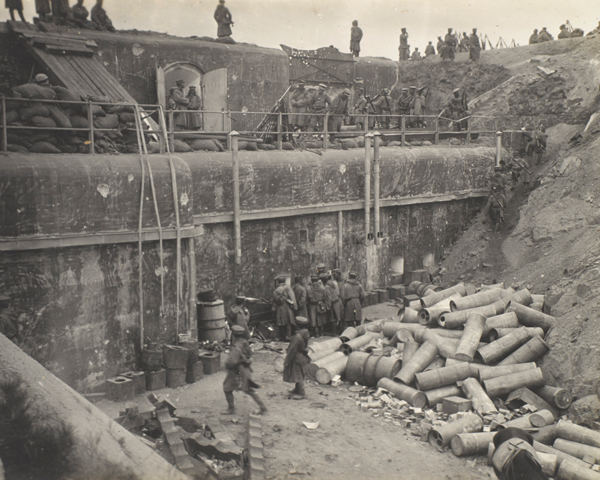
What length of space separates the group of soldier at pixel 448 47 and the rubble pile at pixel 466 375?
1944 centimetres

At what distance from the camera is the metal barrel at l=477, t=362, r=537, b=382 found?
34.3 ft

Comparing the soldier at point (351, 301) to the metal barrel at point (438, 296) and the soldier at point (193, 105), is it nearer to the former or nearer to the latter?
the metal barrel at point (438, 296)

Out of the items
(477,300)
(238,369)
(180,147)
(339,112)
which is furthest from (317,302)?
(339,112)

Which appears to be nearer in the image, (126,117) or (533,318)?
(533,318)

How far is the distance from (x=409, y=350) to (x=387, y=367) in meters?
0.65

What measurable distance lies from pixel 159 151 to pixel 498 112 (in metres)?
16.4

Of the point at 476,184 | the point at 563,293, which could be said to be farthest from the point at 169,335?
the point at 476,184

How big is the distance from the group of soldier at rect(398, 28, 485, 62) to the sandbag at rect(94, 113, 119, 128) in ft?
71.1

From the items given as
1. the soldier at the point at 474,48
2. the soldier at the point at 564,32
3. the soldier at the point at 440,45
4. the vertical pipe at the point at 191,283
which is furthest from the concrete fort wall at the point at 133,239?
the soldier at the point at 564,32

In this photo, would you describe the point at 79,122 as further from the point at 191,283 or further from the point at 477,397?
the point at 477,397

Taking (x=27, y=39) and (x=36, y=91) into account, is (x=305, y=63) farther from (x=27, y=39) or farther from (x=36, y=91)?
(x=36, y=91)

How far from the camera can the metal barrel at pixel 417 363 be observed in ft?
36.0

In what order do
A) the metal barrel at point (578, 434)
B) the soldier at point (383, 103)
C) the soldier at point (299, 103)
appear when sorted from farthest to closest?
the soldier at point (383, 103), the soldier at point (299, 103), the metal barrel at point (578, 434)

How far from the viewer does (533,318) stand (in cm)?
1186
